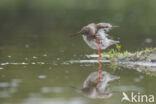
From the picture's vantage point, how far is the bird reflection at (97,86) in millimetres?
9180

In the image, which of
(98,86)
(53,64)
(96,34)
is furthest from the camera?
(96,34)

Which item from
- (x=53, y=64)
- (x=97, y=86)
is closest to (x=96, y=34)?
(x=53, y=64)

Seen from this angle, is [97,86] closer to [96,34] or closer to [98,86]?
[98,86]

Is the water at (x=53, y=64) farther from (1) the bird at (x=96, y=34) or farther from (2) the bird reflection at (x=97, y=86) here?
(1) the bird at (x=96, y=34)

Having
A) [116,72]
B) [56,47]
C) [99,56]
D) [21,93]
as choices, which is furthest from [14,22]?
[21,93]

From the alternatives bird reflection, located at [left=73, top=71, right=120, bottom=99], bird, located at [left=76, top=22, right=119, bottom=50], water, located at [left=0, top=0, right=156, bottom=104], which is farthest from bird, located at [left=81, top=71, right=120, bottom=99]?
bird, located at [left=76, top=22, right=119, bottom=50]

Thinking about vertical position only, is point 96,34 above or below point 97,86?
above

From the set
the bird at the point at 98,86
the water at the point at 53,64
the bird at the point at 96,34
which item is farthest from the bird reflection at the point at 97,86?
the bird at the point at 96,34

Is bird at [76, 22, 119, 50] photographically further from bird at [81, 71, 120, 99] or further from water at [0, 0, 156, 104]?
bird at [81, 71, 120, 99]

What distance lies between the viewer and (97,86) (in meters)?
9.97

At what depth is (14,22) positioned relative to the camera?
29344 millimetres

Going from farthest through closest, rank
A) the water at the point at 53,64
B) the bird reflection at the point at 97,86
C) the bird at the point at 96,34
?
the bird at the point at 96,34, the bird reflection at the point at 97,86, the water at the point at 53,64

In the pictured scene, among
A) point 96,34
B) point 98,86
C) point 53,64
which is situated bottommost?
point 98,86

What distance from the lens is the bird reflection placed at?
9.18 meters
